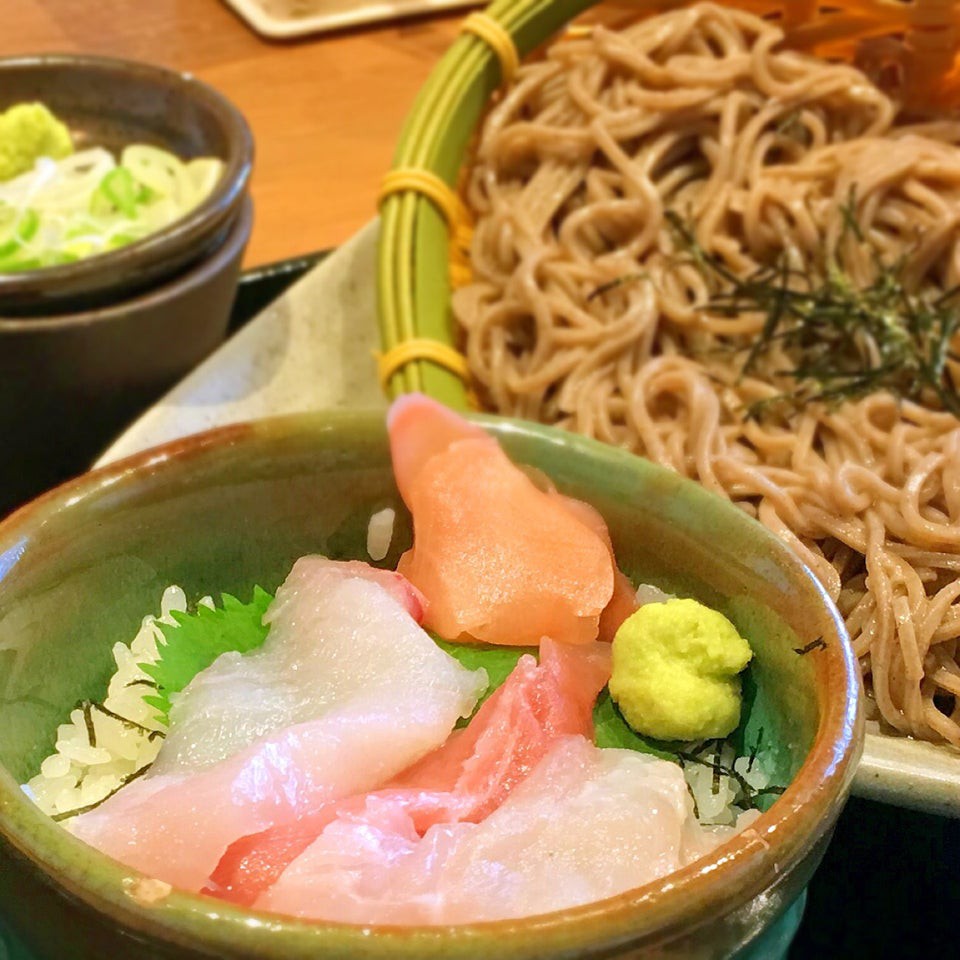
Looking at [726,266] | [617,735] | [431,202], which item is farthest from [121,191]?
[617,735]

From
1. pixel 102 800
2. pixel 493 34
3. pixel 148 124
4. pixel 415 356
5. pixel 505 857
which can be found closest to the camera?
pixel 505 857

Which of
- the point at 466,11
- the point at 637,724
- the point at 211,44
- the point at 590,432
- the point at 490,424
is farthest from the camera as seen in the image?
the point at 466,11

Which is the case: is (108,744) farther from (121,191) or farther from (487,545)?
(121,191)

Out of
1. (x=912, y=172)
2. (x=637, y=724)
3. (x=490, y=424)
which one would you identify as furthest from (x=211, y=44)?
(x=637, y=724)

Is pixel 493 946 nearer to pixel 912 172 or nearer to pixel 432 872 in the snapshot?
pixel 432 872

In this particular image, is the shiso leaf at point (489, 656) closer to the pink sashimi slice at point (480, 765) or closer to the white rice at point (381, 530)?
the pink sashimi slice at point (480, 765)

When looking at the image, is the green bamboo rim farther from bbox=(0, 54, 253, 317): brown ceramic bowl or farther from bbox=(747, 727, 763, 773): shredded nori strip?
bbox=(747, 727, 763, 773): shredded nori strip
